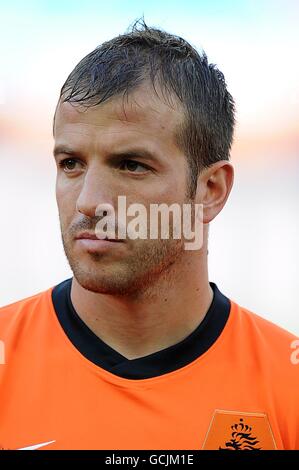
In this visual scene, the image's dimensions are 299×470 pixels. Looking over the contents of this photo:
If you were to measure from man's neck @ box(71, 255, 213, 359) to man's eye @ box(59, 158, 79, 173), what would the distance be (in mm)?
599

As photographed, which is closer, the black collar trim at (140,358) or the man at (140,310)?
the man at (140,310)

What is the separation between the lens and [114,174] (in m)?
2.75

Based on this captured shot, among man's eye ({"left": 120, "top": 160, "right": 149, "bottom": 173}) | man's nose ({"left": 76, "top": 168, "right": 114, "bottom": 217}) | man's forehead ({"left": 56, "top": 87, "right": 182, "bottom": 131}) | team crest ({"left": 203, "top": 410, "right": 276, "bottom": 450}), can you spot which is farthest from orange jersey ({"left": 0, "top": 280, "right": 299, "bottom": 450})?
man's forehead ({"left": 56, "top": 87, "right": 182, "bottom": 131})

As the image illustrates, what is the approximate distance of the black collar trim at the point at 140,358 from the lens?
299 centimetres

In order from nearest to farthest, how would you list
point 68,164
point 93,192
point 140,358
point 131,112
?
point 93,192
point 131,112
point 68,164
point 140,358

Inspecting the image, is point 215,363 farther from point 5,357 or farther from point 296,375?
point 5,357

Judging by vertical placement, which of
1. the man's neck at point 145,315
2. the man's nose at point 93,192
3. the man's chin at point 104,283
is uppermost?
the man's nose at point 93,192

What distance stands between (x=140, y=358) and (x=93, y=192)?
824mm


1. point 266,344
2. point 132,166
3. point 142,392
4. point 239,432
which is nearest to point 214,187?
point 132,166

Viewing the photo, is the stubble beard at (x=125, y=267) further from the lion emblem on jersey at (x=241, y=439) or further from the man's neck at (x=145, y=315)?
the lion emblem on jersey at (x=241, y=439)

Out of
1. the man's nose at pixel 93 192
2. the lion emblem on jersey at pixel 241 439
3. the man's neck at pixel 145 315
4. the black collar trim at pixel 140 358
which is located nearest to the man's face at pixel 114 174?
the man's nose at pixel 93 192

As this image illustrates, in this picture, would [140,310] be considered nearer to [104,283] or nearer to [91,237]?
[104,283]
